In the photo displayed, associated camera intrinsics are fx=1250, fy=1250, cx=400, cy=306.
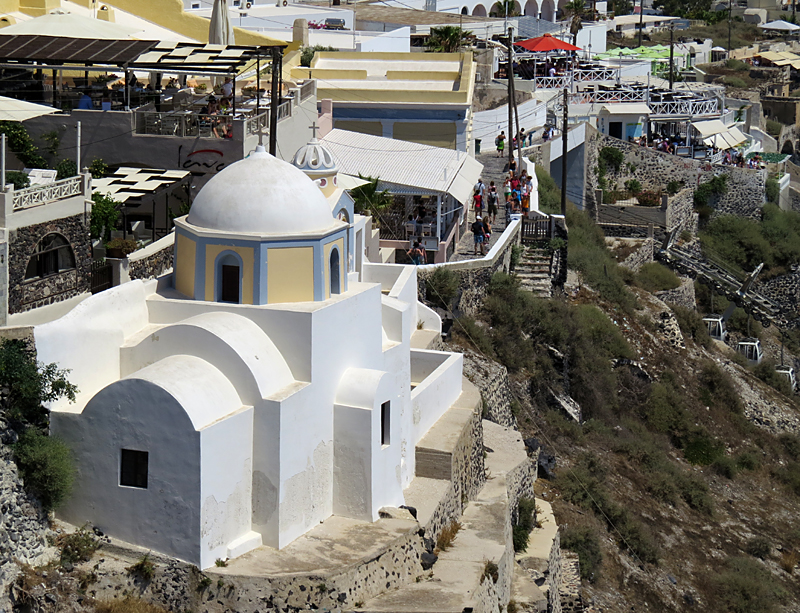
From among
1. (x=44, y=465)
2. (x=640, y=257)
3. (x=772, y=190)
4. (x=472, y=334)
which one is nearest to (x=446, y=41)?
(x=640, y=257)

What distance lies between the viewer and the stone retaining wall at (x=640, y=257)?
41.0 meters

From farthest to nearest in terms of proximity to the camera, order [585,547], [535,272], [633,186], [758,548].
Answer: [633,186]
[535,272]
[758,548]
[585,547]

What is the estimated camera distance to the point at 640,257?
41562mm

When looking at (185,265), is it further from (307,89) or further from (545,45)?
(545,45)

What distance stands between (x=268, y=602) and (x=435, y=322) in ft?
33.5

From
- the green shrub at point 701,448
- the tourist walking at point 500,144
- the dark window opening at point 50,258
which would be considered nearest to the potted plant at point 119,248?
the dark window opening at point 50,258

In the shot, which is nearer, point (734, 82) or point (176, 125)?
point (176, 125)

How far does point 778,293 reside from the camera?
45.6m

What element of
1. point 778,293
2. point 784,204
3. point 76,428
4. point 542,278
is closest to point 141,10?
point 542,278

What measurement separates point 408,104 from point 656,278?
11.4m

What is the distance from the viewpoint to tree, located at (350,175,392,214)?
26.1 metres

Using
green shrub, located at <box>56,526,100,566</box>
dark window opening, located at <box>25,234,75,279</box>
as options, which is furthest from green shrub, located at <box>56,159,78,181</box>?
green shrub, located at <box>56,526,100,566</box>

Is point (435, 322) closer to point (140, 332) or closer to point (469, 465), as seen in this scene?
point (469, 465)

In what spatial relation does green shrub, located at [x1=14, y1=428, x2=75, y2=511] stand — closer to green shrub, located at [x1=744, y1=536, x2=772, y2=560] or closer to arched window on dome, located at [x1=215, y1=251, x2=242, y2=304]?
arched window on dome, located at [x1=215, y1=251, x2=242, y2=304]
